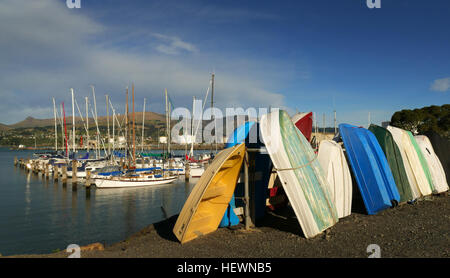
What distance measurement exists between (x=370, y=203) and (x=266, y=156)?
13.1 ft

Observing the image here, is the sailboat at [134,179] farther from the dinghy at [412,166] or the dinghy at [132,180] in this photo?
the dinghy at [412,166]

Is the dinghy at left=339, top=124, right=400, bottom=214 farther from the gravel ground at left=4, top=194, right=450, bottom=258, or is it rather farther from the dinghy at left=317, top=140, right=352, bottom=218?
the gravel ground at left=4, top=194, right=450, bottom=258

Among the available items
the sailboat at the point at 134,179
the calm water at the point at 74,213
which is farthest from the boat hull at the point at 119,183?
the calm water at the point at 74,213

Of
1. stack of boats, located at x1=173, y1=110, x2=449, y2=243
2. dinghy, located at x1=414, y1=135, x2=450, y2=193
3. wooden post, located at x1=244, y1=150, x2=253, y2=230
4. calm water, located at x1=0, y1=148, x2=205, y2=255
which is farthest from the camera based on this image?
calm water, located at x1=0, y1=148, x2=205, y2=255

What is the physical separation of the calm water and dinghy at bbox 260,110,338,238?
10491 millimetres

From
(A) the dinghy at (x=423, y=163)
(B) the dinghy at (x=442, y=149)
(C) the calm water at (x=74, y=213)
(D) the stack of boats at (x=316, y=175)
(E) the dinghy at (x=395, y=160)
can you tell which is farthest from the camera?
(B) the dinghy at (x=442, y=149)

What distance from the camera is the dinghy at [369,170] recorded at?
1023 cm

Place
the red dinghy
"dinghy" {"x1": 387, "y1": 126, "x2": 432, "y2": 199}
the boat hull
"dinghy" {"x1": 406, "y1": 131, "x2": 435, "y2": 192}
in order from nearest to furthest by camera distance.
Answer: the red dinghy → "dinghy" {"x1": 387, "y1": 126, "x2": 432, "y2": 199} → "dinghy" {"x1": 406, "y1": 131, "x2": 435, "y2": 192} → the boat hull

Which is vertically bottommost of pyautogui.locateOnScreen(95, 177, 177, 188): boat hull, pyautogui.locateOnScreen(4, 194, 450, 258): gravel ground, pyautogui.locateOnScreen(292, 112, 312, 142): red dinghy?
pyautogui.locateOnScreen(95, 177, 177, 188): boat hull

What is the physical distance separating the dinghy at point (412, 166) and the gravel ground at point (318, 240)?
2870mm

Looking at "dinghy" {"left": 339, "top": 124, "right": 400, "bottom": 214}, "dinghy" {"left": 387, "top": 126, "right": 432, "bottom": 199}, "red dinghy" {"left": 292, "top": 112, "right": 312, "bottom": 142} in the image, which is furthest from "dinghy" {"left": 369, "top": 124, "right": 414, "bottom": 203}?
"red dinghy" {"left": 292, "top": 112, "right": 312, "bottom": 142}

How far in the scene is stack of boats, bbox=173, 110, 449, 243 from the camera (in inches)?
310

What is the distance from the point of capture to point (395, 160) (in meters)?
12.5

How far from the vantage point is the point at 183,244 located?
7730 millimetres
